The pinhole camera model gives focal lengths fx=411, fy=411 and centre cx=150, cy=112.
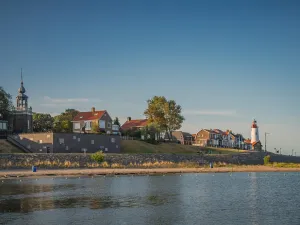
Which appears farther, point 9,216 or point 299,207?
point 299,207

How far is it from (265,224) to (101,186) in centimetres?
2792

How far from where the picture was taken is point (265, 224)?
28766mm

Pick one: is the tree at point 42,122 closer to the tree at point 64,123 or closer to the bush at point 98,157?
the tree at point 64,123

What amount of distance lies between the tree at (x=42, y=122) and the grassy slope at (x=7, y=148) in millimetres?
36274

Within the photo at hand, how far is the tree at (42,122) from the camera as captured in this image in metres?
120

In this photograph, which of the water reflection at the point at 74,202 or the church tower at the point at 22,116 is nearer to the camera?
the water reflection at the point at 74,202

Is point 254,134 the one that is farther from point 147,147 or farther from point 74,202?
point 74,202

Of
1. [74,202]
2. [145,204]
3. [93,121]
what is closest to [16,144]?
[93,121]

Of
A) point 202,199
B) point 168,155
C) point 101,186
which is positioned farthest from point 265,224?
point 168,155

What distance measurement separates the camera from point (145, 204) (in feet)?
124

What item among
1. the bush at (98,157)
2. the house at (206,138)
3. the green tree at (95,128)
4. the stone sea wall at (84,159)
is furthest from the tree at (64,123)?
the house at (206,138)

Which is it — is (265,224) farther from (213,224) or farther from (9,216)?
(9,216)

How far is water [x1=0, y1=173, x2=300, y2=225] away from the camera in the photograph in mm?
30125

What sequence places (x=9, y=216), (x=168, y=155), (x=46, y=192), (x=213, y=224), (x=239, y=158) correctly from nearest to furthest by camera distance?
(x=213, y=224) < (x=9, y=216) < (x=46, y=192) < (x=168, y=155) < (x=239, y=158)
